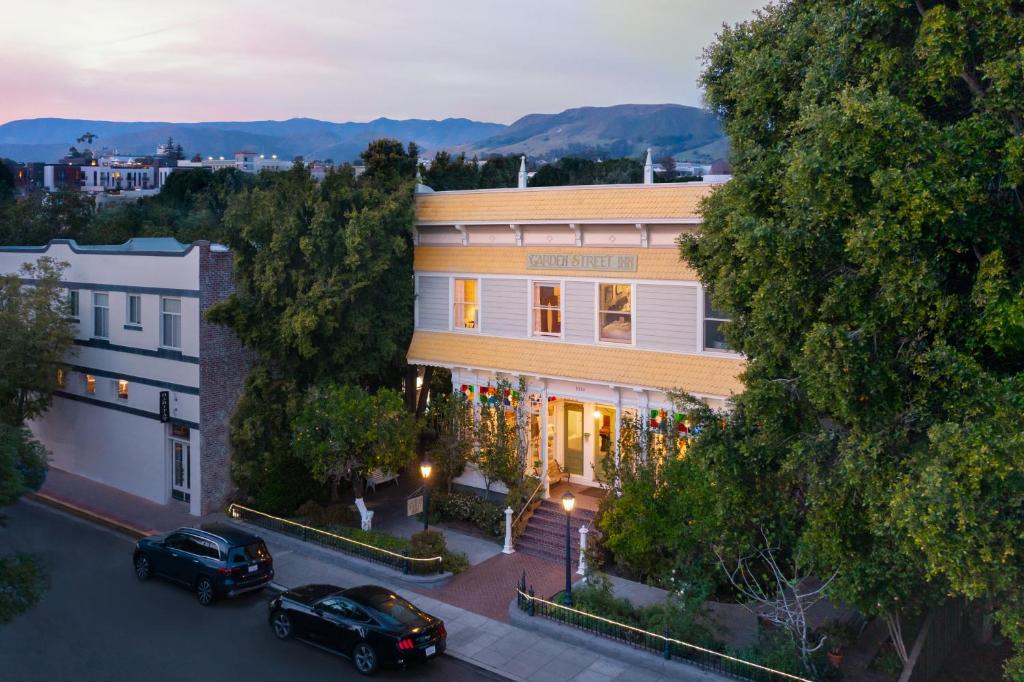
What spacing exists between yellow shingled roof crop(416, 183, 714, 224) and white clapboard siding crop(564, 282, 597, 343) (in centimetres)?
192

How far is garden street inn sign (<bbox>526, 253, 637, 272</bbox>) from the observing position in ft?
74.8

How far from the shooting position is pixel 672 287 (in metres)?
22.1

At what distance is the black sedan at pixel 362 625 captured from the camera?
16188 mm

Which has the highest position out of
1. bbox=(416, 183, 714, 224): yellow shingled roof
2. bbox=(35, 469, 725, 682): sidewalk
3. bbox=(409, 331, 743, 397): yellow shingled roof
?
bbox=(416, 183, 714, 224): yellow shingled roof

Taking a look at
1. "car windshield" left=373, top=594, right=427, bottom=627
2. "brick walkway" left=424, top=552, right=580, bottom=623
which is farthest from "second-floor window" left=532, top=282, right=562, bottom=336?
"car windshield" left=373, top=594, right=427, bottom=627

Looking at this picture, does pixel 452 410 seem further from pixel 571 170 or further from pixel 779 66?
pixel 571 170

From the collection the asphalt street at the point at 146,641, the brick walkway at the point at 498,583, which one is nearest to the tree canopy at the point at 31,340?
the asphalt street at the point at 146,641

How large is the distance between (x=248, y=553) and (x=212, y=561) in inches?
31.2

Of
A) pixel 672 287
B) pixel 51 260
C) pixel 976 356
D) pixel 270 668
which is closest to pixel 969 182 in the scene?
pixel 976 356

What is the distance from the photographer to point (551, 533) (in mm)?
22938

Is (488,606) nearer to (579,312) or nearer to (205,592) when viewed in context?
(205,592)

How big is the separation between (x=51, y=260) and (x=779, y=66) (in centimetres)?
2596

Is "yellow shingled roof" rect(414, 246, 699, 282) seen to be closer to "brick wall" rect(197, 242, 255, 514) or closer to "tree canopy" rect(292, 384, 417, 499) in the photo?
"tree canopy" rect(292, 384, 417, 499)

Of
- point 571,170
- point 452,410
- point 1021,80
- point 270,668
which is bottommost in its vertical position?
point 270,668
